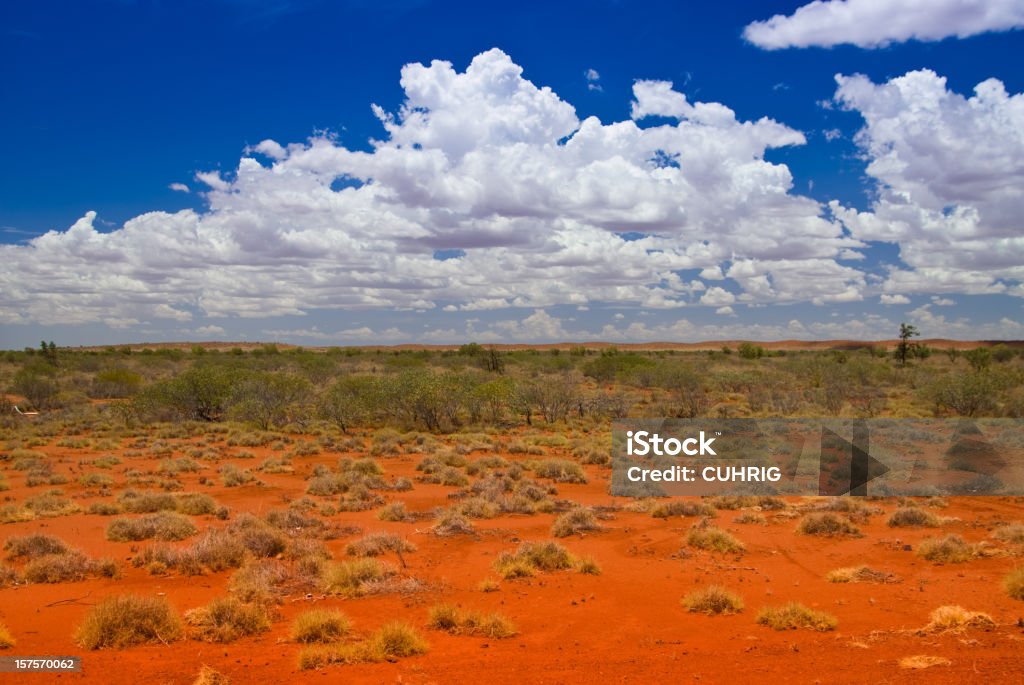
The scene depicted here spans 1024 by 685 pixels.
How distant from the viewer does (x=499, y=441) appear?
94.1 ft

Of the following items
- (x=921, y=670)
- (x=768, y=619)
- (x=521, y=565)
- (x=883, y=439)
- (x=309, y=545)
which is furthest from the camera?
(x=883, y=439)

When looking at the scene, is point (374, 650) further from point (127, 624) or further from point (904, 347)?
point (904, 347)

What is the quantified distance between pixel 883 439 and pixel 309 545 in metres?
20.8

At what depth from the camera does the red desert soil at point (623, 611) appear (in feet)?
25.8

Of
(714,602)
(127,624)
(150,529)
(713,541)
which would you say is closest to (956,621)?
(714,602)

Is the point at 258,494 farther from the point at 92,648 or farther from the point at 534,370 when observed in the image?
the point at 534,370

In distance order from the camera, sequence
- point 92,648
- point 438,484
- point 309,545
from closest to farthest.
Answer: point 92,648
point 309,545
point 438,484

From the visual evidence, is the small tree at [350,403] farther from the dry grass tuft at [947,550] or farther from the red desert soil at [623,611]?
the dry grass tuft at [947,550]

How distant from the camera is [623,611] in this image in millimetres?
10398

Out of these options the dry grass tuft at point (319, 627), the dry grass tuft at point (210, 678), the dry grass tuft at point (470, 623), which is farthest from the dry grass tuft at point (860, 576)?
the dry grass tuft at point (210, 678)

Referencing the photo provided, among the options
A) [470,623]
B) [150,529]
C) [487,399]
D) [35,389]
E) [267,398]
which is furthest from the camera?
[35,389]

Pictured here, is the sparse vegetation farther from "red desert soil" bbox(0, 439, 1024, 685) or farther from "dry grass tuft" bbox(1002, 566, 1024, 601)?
"dry grass tuft" bbox(1002, 566, 1024, 601)

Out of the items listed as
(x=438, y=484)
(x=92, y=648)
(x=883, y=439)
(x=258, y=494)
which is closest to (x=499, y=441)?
(x=438, y=484)

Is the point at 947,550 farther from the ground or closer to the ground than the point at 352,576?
farther from the ground
